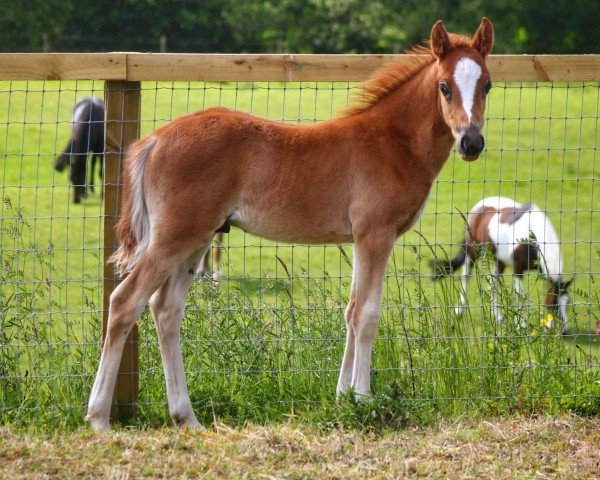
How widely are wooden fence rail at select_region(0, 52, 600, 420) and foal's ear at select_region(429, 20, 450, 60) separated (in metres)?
0.35

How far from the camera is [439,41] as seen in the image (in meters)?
5.20

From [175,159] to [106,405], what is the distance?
1.38 meters

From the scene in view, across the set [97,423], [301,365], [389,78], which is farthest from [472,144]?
[97,423]

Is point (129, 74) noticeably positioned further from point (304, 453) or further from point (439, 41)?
point (304, 453)

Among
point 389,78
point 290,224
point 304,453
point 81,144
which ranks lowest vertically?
point 304,453

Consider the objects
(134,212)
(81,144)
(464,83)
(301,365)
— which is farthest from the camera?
(81,144)

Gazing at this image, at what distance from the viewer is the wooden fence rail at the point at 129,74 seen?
17.6ft

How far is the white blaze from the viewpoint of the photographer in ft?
16.4

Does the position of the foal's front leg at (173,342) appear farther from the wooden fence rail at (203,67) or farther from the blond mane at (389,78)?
the blond mane at (389,78)

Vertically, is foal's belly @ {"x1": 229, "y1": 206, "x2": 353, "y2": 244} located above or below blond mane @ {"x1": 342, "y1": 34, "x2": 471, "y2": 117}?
below

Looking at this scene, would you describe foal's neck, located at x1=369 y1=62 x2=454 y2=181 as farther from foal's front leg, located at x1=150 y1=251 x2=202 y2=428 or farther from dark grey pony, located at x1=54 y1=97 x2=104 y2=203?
dark grey pony, located at x1=54 y1=97 x2=104 y2=203

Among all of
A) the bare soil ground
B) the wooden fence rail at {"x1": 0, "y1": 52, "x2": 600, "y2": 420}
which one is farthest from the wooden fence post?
the bare soil ground

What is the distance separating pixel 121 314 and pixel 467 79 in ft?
7.35

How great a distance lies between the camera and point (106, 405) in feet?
16.7
